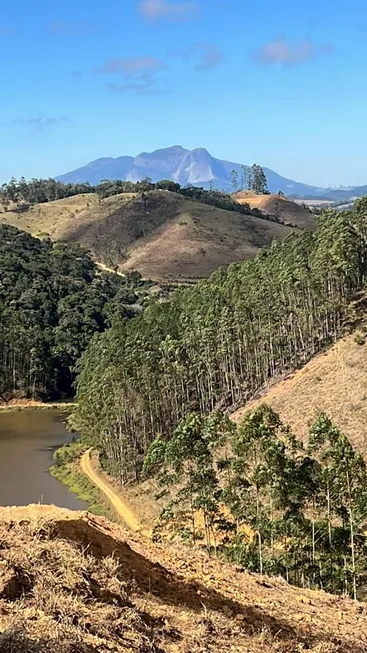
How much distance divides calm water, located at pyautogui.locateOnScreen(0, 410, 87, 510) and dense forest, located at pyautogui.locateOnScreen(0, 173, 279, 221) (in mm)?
108814

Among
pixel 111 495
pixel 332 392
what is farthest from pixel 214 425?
pixel 111 495

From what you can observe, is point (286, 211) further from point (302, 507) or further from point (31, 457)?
point (302, 507)

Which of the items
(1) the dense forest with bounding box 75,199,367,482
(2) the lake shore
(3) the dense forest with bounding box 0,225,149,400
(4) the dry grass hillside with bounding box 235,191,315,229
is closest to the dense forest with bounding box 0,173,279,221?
(4) the dry grass hillside with bounding box 235,191,315,229

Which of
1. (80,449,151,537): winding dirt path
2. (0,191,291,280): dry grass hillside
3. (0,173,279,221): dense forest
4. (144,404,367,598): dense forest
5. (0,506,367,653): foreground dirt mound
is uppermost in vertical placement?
(0,173,279,221): dense forest

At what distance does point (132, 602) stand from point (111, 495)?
34.2 metres

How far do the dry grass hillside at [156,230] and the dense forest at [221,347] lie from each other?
7680 cm

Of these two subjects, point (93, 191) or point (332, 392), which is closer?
point (332, 392)

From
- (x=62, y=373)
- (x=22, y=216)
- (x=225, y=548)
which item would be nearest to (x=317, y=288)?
(x=225, y=548)

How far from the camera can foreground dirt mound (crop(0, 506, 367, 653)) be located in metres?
8.02

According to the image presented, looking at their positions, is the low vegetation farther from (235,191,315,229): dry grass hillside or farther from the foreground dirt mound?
(235,191,315,229): dry grass hillside

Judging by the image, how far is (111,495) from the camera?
141ft

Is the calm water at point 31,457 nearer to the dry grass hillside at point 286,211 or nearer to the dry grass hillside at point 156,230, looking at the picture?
the dry grass hillside at point 156,230

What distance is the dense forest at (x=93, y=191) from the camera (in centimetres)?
17438

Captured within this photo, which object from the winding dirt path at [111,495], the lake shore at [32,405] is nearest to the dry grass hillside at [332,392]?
the winding dirt path at [111,495]
